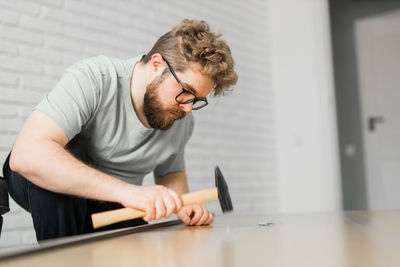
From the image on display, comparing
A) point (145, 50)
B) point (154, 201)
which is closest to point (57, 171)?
point (154, 201)

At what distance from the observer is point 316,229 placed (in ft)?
3.51

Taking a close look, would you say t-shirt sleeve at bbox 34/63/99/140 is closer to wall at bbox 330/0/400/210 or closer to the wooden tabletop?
the wooden tabletop

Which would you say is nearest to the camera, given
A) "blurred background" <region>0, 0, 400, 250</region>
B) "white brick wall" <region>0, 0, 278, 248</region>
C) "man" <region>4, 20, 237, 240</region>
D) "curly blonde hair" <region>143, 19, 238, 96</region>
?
"man" <region>4, 20, 237, 240</region>

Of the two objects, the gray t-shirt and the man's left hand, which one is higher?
the gray t-shirt

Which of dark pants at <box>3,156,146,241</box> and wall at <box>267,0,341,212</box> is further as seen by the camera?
wall at <box>267,0,341,212</box>

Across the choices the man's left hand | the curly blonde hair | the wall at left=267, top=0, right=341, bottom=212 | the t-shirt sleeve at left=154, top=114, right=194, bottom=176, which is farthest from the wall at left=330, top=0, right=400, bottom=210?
the man's left hand

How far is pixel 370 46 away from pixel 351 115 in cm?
60

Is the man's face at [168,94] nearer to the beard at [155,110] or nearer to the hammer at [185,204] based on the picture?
the beard at [155,110]

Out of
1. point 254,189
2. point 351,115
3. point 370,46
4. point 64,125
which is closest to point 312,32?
point 370,46

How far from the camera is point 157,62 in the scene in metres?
1.47

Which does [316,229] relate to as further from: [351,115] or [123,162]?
[351,115]

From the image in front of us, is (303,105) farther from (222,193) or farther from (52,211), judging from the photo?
(52,211)

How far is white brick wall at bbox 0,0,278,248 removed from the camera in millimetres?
2102

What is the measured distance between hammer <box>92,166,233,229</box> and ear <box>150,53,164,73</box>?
407mm
